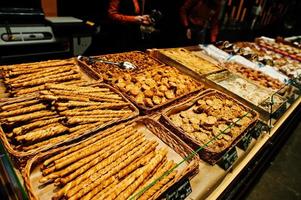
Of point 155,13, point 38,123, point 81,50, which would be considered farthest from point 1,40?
point 155,13

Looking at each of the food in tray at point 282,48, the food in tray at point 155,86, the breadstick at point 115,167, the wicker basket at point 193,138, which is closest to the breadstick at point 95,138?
the breadstick at point 115,167

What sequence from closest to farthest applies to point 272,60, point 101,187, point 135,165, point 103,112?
point 101,187 < point 135,165 < point 103,112 < point 272,60

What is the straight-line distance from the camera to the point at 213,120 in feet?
7.70

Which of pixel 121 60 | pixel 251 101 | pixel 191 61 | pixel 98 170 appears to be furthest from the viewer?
pixel 191 61

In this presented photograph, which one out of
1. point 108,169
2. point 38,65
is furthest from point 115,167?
point 38,65

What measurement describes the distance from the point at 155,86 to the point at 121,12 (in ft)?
6.90

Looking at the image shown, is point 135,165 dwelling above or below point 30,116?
below

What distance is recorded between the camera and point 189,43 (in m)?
6.46

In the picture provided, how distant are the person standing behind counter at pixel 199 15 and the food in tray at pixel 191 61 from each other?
185 centimetres

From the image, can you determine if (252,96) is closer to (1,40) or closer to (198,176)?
(198,176)

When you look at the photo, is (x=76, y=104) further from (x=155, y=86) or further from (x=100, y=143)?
(x=155, y=86)

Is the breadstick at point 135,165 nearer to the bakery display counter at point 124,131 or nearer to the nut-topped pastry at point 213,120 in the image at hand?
the bakery display counter at point 124,131

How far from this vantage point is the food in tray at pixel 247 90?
2875 millimetres

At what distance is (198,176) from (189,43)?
510cm
